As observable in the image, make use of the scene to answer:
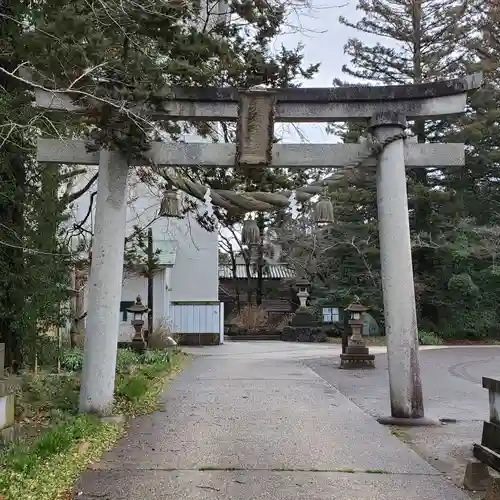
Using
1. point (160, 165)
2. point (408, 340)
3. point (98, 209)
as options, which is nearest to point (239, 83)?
point (160, 165)

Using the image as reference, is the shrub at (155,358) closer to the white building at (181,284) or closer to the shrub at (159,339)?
the shrub at (159,339)

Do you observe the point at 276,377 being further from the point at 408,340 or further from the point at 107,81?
the point at 107,81

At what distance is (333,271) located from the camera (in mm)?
31984

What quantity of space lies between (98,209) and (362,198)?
22699 millimetres

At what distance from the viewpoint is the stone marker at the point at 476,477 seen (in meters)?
4.75

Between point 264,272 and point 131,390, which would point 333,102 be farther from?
point 264,272

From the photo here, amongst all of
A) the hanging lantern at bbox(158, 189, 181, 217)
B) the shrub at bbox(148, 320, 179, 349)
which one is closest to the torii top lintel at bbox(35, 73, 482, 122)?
the hanging lantern at bbox(158, 189, 181, 217)

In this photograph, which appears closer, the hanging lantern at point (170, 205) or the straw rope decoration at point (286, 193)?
the straw rope decoration at point (286, 193)

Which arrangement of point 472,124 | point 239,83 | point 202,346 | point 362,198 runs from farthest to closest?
1. point 362,198
2. point 472,124
3. point 202,346
4. point 239,83

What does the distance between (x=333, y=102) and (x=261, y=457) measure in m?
4.65

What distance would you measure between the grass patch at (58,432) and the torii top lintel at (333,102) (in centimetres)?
398

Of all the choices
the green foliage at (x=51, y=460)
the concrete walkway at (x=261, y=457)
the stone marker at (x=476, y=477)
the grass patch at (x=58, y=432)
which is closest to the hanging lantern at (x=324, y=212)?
the concrete walkway at (x=261, y=457)

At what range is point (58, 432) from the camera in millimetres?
5535

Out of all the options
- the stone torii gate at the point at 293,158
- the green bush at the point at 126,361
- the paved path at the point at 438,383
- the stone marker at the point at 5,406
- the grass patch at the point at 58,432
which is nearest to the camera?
the grass patch at the point at 58,432
